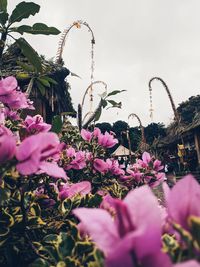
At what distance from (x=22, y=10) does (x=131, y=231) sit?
105cm

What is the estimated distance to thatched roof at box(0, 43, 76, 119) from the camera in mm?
6035

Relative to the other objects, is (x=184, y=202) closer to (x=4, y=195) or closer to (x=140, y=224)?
(x=140, y=224)

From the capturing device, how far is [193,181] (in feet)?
1.54

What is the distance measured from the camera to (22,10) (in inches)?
49.2

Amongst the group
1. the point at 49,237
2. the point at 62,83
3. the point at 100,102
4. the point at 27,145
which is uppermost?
the point at 62,83

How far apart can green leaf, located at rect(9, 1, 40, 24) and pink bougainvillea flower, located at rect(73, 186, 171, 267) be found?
3.24ft

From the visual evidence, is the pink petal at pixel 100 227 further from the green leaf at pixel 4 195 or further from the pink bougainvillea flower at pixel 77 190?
the pink bougainvillea flower at pixel 77 190

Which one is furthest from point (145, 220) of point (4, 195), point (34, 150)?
point (4, 195)

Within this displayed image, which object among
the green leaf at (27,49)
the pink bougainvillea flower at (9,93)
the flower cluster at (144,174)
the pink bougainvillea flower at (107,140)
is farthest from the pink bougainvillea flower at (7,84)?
the flower cluster at (144,174)

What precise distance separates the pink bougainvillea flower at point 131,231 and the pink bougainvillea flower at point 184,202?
29 millimetres

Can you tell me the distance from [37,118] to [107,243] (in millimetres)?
1059

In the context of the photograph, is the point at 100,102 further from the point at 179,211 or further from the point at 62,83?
the point at 62,83

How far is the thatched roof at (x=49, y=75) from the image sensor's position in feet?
19.8

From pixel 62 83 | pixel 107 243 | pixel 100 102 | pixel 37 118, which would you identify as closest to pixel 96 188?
pixel 100 102
